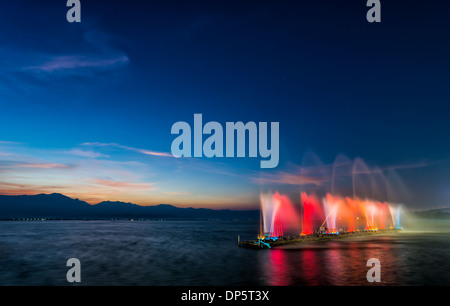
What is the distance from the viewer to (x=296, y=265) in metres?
56.8

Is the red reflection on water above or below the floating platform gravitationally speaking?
above

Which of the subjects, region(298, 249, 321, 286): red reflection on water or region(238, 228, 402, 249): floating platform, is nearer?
region(298, 249, 321, 286): red reflection on water

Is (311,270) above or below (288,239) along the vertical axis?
above

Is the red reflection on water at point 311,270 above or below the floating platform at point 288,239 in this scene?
above

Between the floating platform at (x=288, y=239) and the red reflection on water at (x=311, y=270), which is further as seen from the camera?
the floating platform at (x=288, y=239)

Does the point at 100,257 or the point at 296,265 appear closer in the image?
the point at 296,265

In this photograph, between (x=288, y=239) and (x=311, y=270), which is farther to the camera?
(x=288, y=239)
